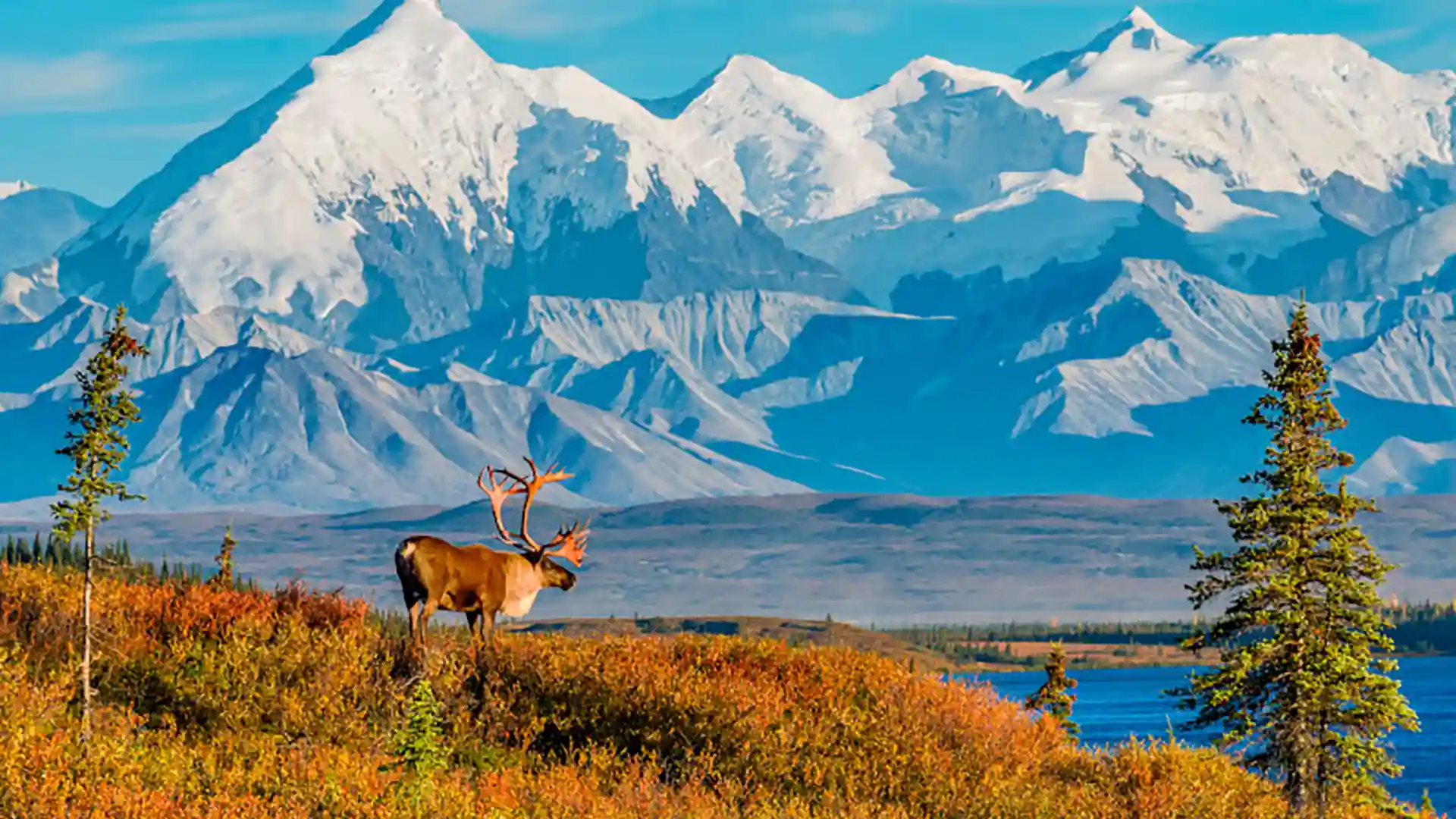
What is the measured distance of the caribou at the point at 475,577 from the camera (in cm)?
3375

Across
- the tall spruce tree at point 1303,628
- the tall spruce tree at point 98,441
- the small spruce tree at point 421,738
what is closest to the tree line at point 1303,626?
the tall spruce tree at point 1303,628

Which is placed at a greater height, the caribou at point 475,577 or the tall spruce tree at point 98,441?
the tall spruce tree at point 98,441

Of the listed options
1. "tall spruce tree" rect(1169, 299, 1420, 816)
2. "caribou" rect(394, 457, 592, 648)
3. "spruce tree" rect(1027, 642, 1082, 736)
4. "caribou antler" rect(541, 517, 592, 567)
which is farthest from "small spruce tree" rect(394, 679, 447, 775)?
"spruce tree" rect(1027, 642, 1082, 736)

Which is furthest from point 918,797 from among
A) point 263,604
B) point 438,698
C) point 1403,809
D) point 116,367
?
point 1403,809

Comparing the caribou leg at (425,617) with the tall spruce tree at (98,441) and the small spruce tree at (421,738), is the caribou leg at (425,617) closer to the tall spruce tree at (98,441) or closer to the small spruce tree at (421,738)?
the small spruce tree at (421,738)

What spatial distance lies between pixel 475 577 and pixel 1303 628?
15.5 m

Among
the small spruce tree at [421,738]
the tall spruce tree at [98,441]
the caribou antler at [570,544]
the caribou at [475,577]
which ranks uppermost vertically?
the tall spruce tree at [98,441]

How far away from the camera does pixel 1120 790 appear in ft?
104

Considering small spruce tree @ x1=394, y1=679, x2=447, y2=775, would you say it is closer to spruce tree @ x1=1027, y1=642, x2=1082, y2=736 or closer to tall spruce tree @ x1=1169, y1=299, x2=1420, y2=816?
tall spruce tree @ x1=1169, y1=299, x2=1420, y2=816

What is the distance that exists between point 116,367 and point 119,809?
9311 mm

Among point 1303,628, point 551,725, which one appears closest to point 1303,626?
point 1303,628

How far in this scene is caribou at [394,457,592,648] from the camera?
3375 centimetres

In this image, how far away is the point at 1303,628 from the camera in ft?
135

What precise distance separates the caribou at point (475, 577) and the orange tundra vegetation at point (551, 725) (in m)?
0.61
